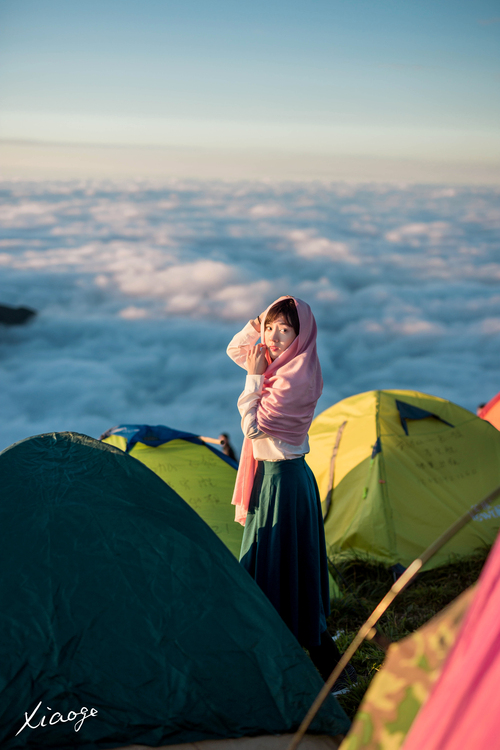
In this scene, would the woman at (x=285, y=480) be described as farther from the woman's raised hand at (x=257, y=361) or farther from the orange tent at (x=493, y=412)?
the orange tent at (x=493, y=412)

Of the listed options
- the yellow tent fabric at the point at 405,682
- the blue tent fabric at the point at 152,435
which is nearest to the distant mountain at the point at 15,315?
the blue tent fabric at the point at 152,435

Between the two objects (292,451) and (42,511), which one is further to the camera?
(292,451)

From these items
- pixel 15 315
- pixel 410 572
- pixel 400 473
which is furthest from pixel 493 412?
pixel 15 315

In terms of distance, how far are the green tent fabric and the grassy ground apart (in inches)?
52.5

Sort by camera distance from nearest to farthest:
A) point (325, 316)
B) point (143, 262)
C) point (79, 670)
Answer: point (79, 670) < point (325, 316) < point (143, 262)

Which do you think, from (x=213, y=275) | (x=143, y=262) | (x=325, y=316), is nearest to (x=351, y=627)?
(x=325, y=316)

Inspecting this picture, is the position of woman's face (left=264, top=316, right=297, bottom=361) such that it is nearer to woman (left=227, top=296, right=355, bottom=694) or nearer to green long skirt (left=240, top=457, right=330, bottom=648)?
woman (left=227, top=296, right=355, bottom=694)

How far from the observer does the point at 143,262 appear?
4813 inches

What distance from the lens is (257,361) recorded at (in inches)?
104

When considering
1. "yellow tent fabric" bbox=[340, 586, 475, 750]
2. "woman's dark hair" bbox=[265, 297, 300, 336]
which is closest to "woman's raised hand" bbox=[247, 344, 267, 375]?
"woman's dark hair" bbox=[265, 297, 300, 336]

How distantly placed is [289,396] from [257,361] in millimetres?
230

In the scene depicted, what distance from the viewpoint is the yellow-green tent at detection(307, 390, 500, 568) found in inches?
171

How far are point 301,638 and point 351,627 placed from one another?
1.18 meters

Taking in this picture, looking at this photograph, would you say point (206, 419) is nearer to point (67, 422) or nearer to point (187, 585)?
point (67, 422)
